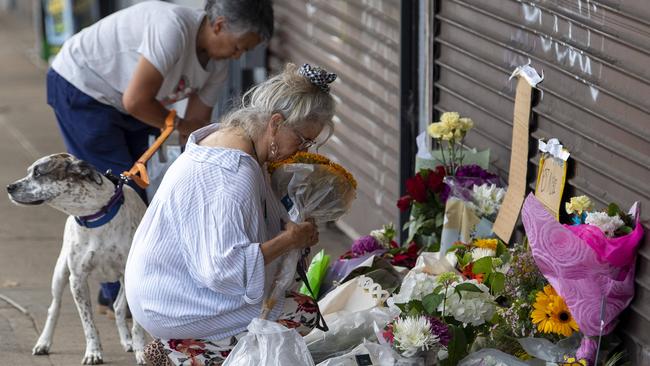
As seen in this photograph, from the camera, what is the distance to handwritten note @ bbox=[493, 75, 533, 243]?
14.5ft

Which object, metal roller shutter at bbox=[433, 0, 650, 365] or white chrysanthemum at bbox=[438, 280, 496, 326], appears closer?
metal roller shutter at bbox=[433, 0, 650, 365]

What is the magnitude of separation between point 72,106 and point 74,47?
29 centimetres

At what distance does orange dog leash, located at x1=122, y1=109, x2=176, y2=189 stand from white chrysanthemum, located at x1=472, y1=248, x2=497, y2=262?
1429 millimetres

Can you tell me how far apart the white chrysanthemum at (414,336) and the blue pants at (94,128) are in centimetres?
230

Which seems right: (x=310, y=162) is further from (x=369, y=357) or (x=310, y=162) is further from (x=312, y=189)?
(x=369, y=357)

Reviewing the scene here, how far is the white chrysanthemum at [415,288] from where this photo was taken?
3961 mm

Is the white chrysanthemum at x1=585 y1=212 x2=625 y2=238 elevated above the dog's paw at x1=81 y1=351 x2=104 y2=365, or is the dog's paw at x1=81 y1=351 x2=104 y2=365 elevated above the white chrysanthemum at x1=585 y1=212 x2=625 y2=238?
the white chrysanthemum at x1=585 y1=212 x2=625 y2=238

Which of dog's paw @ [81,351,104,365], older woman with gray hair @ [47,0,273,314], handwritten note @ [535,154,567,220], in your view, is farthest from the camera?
older woman with gray hair @ [47,0,273,314]

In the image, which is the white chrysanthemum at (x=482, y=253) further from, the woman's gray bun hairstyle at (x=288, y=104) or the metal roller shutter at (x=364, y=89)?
the metal roller shutter at (x=364, y=89)

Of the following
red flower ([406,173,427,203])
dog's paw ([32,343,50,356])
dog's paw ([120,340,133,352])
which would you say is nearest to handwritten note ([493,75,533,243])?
red flower ([406,173,427,203])

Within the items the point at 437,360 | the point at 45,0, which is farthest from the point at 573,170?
the point at 45,0

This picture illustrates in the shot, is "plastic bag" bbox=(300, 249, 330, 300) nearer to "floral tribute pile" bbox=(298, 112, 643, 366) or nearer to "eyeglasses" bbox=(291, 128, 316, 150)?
"floral tribute pile" bbox=(298, 112, 643, 366)

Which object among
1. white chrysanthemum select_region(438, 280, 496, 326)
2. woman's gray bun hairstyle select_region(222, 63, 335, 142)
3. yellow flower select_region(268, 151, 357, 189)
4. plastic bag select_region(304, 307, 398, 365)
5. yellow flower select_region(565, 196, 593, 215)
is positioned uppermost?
woman's gray bun hairstyle select_region(222, 63, 335, 142)

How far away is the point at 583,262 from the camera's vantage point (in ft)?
11.3
